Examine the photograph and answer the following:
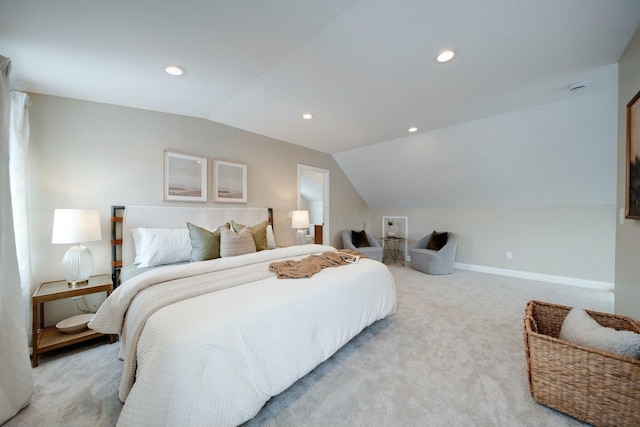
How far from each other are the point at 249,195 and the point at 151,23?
2.39 meters

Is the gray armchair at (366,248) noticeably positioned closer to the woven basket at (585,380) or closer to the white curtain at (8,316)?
the woven basket at (585,380)

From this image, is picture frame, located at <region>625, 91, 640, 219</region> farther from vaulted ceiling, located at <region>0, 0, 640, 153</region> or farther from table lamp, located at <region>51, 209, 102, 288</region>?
table lamp, located at <region>51, 209, 102, 288</region>

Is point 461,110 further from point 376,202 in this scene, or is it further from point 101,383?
point 101,383

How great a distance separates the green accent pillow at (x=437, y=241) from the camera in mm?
4652

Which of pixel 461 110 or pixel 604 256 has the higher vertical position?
pixel 461 110

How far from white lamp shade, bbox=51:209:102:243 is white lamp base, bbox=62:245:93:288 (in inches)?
6.9

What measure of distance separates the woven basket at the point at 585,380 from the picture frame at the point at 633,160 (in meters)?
0.75

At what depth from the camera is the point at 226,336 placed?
3.87 ft

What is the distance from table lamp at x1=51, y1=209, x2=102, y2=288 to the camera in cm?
198

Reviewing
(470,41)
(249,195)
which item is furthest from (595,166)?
(249,195)

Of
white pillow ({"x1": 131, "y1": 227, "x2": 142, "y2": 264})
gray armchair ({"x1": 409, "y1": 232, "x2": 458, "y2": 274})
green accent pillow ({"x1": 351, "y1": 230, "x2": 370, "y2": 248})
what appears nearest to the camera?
white pillow ({"x1": 131, "y1": 227, "x2": 142, "y2": 264})

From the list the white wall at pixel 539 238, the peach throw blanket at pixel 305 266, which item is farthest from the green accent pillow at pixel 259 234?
the white wall at pixel 539 238

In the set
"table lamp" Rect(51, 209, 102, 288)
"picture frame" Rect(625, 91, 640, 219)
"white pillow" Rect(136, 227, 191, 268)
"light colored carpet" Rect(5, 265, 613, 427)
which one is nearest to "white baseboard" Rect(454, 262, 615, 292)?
"light colored carpet" Rect(5, 265, 613, 427)

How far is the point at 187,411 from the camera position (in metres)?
1.03
